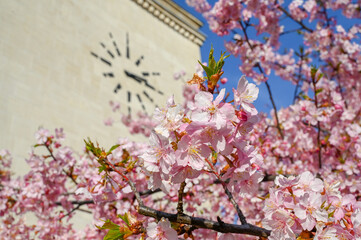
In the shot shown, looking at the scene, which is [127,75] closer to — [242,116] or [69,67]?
[69,67]

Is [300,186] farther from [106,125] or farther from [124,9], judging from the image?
[124,9]

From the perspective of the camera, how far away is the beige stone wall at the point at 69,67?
20.6 ft

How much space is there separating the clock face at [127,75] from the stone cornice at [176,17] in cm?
172

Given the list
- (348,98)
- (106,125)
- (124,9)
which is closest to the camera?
(348,98)

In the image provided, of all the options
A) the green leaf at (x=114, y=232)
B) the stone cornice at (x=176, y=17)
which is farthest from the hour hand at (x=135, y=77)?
the green leaf at (x=114, y=232)

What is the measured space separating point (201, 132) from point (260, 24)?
3925 millimetres

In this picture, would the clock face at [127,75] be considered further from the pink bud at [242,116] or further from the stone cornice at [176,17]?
the pink bud at [242,116]

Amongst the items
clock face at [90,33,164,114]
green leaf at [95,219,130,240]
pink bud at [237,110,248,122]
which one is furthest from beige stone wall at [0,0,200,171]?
pink bud at [237,110,248,122]

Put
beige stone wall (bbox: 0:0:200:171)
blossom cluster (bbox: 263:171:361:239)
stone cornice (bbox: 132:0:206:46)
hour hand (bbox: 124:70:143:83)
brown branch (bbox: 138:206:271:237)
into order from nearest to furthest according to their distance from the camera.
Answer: blossom cluster (bbox: 263:171:361:239), brown branch (bbox: 138:206:271:237), beige stone wall (bbox: 0:0:200:171), hour hand (bbox: 124:70:143:83), stone cornice (bbox: 132:0:206:46)

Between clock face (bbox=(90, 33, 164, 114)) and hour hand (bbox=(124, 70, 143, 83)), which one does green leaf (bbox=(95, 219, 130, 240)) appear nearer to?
clock face (bbox=(90, 33, 164, 114))

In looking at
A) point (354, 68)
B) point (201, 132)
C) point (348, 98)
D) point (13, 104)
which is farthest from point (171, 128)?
point (13, 104)

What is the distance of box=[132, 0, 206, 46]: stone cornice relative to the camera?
1075 cm

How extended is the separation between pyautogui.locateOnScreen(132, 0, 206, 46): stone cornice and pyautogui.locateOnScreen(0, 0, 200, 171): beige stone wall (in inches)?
26.0

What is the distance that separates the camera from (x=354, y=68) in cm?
488
